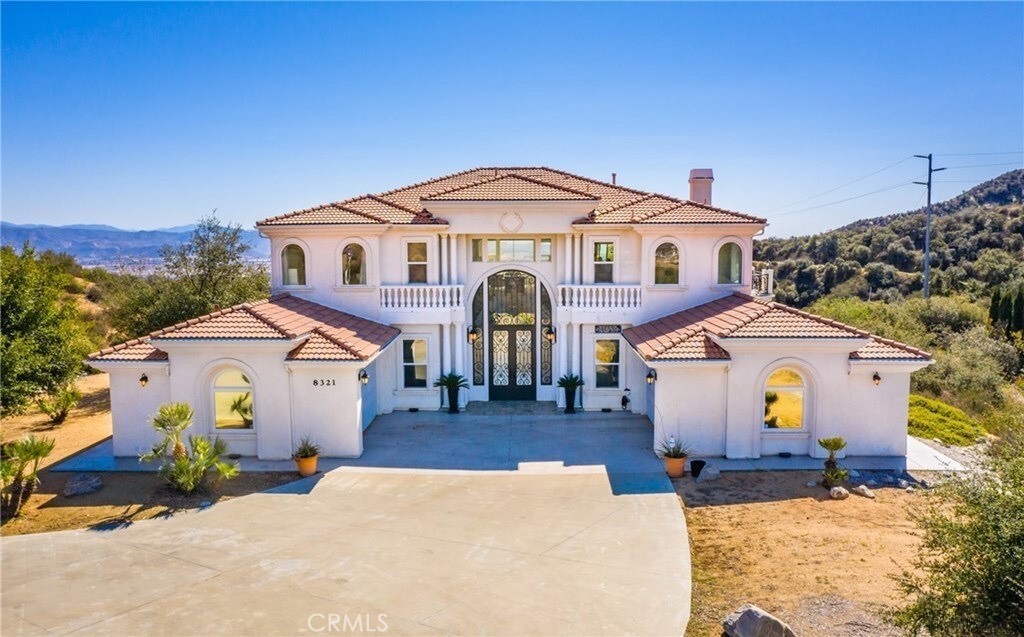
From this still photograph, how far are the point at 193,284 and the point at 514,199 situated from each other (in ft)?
47.1

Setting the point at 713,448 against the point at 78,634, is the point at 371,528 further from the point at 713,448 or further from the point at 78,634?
the point at 713,448

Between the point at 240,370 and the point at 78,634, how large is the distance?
26.2 feet

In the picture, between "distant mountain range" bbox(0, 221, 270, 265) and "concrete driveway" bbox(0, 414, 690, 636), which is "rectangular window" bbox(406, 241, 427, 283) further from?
"distant mountain range" bbox(0, 221, 270, 265)

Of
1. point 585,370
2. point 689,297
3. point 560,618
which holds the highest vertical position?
point 689,297

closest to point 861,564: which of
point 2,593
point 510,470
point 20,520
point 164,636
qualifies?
point 510,470

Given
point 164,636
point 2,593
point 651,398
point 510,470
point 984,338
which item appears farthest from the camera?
point 984,338

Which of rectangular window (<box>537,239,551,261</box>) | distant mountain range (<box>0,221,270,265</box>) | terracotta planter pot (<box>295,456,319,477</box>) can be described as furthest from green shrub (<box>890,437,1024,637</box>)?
distant mountain range (<box>0,221,270,265</box>)

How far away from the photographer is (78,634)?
8398 millimetres

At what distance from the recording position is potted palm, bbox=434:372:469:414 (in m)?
20.0

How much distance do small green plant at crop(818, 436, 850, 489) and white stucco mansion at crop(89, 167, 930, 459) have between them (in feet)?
2.46

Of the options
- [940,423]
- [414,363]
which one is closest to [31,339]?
[414,363]

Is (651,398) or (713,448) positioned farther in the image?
(651,398)

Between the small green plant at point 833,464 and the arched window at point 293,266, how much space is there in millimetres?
15734

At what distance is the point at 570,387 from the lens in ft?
65.1
